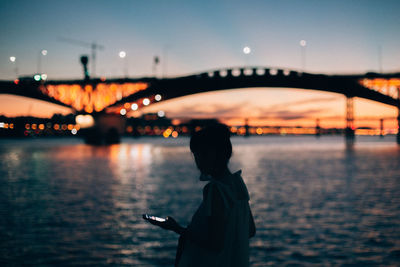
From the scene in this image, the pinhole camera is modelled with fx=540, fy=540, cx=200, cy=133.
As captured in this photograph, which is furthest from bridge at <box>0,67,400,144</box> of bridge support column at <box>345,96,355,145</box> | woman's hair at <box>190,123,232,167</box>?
woman's hair at <box>190,123,232,167</box>

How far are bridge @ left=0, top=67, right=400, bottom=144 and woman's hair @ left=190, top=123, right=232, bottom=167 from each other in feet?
242

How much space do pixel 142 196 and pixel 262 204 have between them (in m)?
4.12

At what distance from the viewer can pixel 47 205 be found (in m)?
14.4

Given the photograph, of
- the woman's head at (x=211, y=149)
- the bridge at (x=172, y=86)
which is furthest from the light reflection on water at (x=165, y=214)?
the bridge at (x=172, y=86)

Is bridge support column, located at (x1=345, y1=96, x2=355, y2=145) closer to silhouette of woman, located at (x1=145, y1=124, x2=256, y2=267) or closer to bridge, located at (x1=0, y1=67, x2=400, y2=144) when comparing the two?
bridge, located at (x1=0, y1=67, x2=400, y2=144)

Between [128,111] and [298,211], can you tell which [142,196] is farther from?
[128,111]

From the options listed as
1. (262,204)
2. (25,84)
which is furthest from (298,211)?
(25,84)

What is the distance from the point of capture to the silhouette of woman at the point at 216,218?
124 inches

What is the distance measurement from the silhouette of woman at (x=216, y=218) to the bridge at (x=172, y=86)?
242ft

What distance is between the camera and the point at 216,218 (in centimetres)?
312

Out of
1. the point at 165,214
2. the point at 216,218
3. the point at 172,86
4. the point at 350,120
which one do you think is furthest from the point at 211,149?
the point at 350,120

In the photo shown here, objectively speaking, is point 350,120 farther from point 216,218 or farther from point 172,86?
point 216,218

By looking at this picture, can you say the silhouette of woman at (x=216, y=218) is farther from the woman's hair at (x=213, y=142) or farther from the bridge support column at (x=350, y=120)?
the bridge support column at (x=350, y=120)

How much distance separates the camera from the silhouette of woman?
314 centimetres
